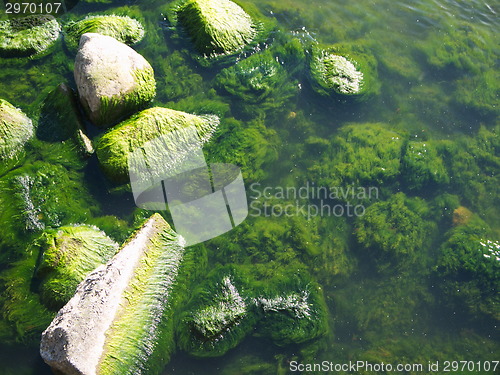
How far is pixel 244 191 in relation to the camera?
175 inches

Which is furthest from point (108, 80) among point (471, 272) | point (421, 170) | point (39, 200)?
point (471, 272)

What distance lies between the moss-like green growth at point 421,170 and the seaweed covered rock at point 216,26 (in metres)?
2.41

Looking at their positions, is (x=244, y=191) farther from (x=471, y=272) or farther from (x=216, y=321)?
(x=471, y=272)

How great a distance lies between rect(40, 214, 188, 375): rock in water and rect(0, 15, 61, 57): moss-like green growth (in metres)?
2.71

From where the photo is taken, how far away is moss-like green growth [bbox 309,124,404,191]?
4641 millimetres

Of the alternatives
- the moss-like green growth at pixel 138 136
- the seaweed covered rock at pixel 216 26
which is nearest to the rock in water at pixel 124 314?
the moss-like green growth at pixel 138 136

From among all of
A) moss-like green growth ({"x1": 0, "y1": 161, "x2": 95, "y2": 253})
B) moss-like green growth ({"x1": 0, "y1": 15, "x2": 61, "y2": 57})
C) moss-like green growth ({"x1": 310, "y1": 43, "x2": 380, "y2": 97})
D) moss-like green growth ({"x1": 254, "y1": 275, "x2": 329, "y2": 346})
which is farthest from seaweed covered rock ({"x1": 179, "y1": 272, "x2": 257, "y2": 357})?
moss-like green growth ({"x1": 0, "y1": 15, "x2": 61, "y2": 57})

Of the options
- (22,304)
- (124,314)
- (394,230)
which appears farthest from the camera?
(394,230)

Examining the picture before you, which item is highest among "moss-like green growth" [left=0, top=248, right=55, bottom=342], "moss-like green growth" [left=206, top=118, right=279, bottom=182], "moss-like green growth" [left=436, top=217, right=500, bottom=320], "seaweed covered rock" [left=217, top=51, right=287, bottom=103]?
"seaweed covered rock" [left=217, top=51, right=287, bottom=103]

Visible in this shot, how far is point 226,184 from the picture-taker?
440cm

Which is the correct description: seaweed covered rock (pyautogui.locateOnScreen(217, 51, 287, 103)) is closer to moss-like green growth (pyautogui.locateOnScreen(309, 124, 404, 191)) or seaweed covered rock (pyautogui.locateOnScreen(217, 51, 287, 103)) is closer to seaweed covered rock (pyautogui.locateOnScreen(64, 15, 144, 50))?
moss-like green growth (pyautogui.locateOnScreen(309, 124, 404, 191))

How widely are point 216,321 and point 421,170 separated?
270 cm

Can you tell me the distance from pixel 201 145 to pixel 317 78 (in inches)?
65.2

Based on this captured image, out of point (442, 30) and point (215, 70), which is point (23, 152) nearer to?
point (215, 70)
